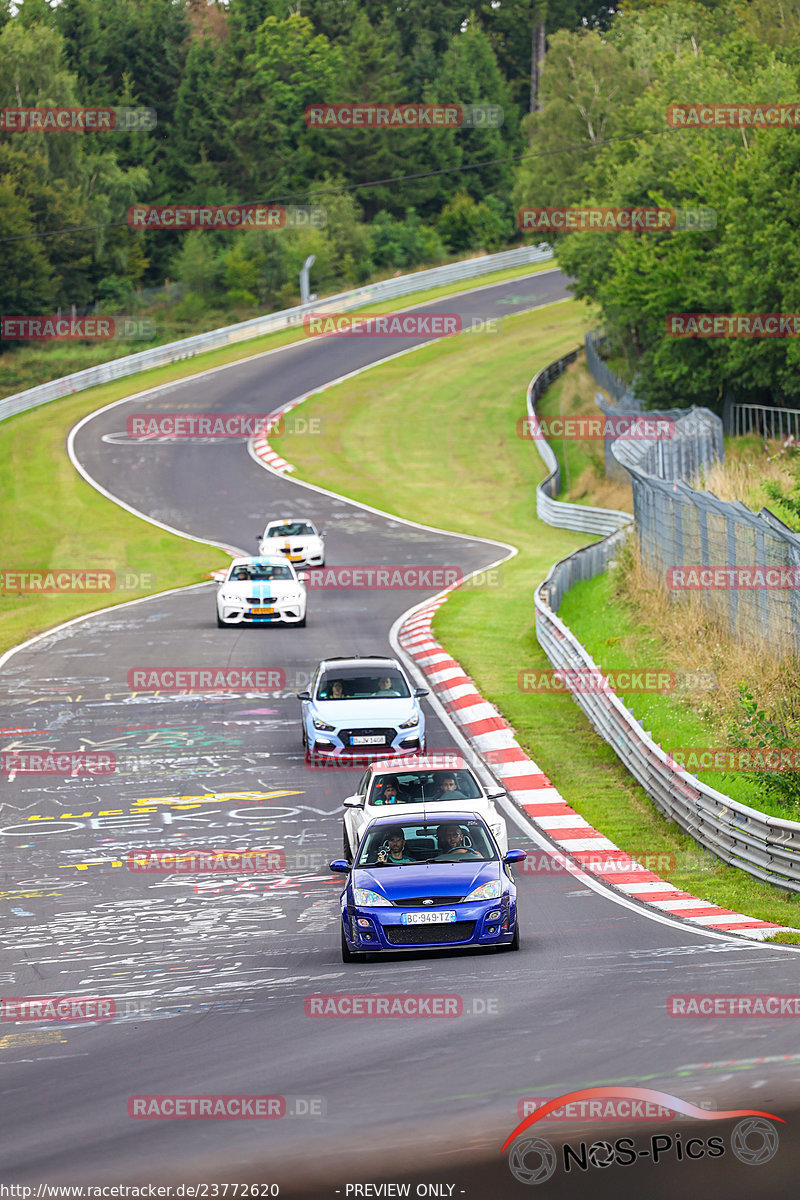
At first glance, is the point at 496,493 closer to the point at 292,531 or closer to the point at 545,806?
the point at 292,531

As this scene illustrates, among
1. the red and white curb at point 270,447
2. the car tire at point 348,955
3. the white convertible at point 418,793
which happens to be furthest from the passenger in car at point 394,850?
the red and white curb at point 270,447

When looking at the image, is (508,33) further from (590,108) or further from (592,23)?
(590,108)

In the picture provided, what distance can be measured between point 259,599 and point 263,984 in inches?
769

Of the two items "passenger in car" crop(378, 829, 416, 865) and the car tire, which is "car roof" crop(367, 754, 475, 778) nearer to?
"passenger in car" crop(378, 829, 416, 865)

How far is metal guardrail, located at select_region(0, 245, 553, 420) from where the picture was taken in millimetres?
65438

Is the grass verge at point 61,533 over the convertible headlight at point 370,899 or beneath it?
beneath

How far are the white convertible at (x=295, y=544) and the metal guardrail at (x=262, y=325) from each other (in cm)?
2705

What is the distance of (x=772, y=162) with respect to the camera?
39844mm

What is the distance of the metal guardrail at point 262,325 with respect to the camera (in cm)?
6544

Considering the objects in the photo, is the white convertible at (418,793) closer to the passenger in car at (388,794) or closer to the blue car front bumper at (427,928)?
the passenger in car at (388,794)

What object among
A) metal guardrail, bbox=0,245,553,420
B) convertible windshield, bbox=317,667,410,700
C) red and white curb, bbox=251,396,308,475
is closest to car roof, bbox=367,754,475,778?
convertible windshield, bbox=317,667,410,700

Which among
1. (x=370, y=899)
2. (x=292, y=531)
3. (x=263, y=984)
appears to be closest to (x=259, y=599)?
(x=292, y=531)

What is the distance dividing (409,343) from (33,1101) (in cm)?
6774

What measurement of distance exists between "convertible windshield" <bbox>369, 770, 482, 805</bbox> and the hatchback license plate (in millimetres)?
2141
